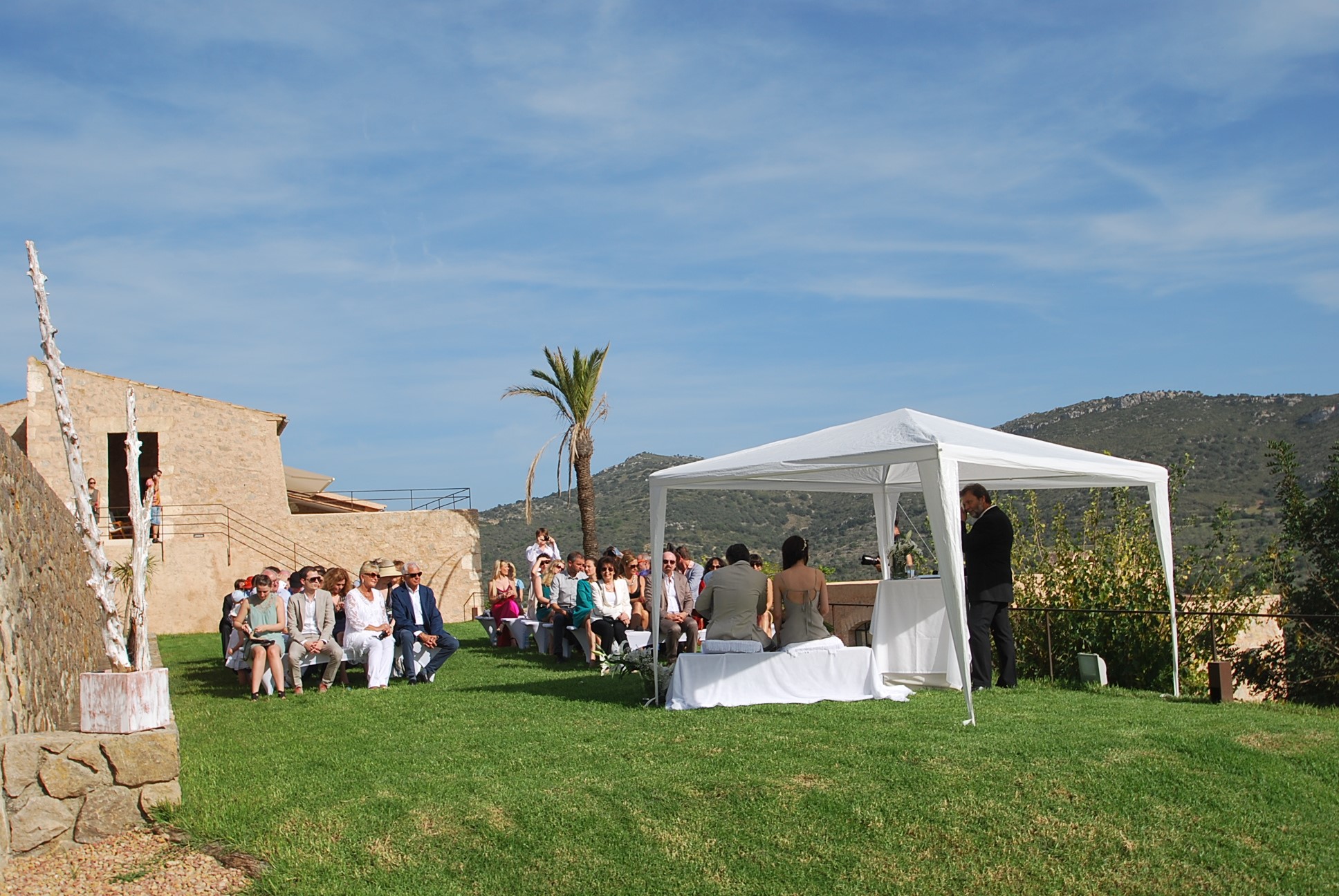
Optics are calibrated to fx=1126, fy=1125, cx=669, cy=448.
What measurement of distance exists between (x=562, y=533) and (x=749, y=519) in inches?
301

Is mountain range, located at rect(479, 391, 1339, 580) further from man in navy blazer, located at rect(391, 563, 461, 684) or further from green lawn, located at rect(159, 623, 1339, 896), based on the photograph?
green lawn, located at rect(159, 623, 1339, 896)

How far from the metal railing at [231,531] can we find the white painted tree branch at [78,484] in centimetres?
1963

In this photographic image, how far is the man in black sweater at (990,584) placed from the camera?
10.0 m

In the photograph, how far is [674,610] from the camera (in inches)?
512

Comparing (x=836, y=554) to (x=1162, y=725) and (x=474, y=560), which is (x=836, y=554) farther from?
(x=1162, y=725)

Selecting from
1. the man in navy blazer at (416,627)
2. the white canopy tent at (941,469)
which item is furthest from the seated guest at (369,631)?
the white canopy tent at (941,469)

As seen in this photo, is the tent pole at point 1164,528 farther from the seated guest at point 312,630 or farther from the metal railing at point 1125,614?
the seated guest at point 312,630

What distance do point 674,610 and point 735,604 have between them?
11.9 feet

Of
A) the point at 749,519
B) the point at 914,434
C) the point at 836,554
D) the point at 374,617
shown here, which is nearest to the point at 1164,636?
the point at 914,434

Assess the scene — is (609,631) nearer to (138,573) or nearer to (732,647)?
(732,647)

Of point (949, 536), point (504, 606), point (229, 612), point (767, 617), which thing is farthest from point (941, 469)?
point (229, 612)

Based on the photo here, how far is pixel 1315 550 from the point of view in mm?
11891

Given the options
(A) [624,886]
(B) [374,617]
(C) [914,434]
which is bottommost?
(A) [624,886]

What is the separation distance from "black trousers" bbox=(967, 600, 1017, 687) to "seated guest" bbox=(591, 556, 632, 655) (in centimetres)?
401
